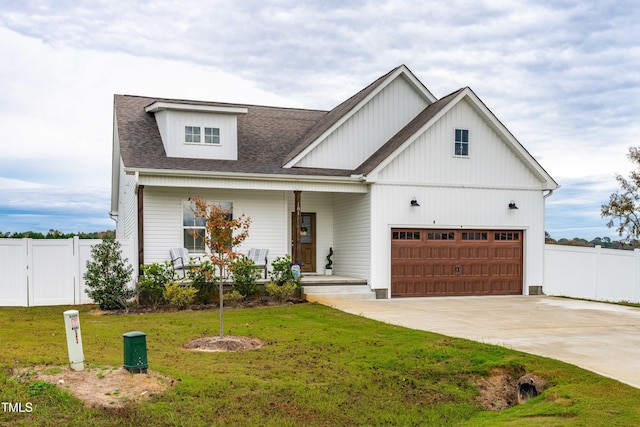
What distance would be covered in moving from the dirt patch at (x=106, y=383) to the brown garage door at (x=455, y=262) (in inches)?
450

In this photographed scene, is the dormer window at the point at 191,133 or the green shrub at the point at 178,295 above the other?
the dormer window at the point at 191,133

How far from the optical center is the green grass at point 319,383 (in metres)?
6.41

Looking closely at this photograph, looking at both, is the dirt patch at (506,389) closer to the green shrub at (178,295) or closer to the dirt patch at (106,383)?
the dirt patch at (106,383)

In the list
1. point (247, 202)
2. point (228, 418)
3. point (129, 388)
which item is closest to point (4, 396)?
point (129, 388)

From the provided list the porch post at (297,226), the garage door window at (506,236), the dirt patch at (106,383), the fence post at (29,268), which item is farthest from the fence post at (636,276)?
the fence post at (29,268)

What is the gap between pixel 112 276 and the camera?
14859 millimetres

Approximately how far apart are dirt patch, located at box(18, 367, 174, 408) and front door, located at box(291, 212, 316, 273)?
12.3m

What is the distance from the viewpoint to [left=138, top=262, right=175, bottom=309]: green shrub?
49.5ft

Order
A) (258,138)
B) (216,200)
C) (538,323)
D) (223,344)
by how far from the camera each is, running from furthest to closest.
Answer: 1. (258,138)
2. (216,200)
3. (538,323)
4. (223,344)

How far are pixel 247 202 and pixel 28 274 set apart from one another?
6.45m

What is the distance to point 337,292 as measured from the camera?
17.3m

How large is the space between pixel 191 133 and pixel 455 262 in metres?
9.20

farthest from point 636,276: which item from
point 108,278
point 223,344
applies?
point 108,278

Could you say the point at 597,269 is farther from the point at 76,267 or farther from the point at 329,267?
the point at 76,267
